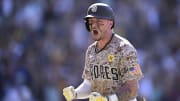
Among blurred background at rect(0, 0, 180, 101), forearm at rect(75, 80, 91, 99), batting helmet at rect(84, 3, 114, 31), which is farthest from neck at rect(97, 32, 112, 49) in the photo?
blurred background at rect(0, 0, 180, 101)

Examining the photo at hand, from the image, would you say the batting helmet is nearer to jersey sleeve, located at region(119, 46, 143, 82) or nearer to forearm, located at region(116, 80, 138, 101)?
jersey sleeve, located at region(119, 46, 143, 82)

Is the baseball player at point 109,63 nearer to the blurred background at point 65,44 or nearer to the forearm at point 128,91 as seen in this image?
the forearm at point 128,91

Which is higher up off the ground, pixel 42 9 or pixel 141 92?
pixel 42 9

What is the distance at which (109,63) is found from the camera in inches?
276

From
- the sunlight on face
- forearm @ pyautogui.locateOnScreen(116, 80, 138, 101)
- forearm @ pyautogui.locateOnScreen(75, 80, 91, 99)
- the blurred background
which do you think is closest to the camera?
forearm @ pyautogui.locateOnScreen(116, 80, 138, 101)

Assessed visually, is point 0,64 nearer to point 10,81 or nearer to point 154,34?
Answer: point 10,81

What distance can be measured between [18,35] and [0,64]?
85 cm

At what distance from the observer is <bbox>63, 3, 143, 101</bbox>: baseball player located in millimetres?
6902

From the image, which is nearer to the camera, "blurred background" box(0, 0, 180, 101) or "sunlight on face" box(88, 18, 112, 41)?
"sunlight on face" box(88, 18, 112, 41)

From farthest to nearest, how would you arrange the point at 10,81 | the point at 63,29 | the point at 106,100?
the point at 63,29 < the point at 10,81 < the point at 106,100

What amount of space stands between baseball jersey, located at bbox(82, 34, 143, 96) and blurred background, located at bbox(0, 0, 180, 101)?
16.2 feet

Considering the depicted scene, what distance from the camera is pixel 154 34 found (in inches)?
537

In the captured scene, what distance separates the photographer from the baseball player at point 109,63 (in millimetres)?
6902

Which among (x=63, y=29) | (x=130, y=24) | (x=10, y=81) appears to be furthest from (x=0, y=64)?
(x=130, y=24)
